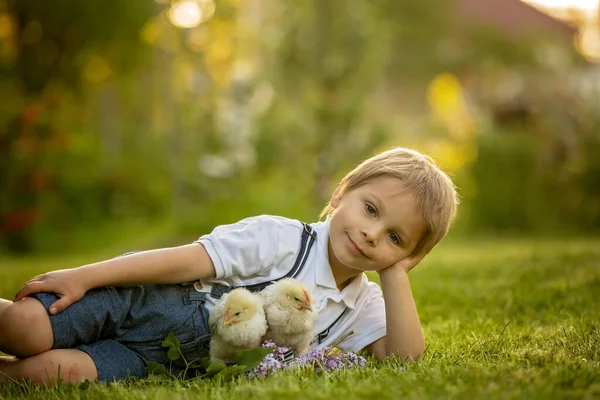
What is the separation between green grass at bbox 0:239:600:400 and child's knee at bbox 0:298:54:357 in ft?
0.44

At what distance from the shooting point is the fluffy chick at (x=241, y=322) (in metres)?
2.02

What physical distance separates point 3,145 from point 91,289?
7078mm

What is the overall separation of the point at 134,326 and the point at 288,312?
1.82 feet

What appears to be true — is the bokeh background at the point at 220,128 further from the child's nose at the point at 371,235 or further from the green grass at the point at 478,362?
the child's nose at the point at 371,235

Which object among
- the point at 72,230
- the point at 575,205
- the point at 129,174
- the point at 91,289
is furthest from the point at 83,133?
the point at 91,289

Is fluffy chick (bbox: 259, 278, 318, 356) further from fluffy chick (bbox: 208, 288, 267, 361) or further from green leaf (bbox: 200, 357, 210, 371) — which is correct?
green leaf (bbox: 200, 357, 210, 371)

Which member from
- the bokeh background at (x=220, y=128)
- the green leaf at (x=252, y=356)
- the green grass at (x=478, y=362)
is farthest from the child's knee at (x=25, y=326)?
the bokeh background at (x=220, y=128)

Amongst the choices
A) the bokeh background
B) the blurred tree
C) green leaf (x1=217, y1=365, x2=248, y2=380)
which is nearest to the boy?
→ green leaf (x1=217, y1=365, x2=248, y2=380)

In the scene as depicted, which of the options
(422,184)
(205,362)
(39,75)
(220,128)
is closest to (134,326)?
(205,362)

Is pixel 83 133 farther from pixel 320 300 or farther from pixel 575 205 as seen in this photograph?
pixel 320 300

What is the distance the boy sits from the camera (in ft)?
6.84

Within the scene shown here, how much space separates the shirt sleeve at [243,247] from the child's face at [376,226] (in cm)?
22

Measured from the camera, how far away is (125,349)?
88.0 inches

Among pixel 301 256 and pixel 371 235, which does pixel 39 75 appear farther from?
pixel 371 235
